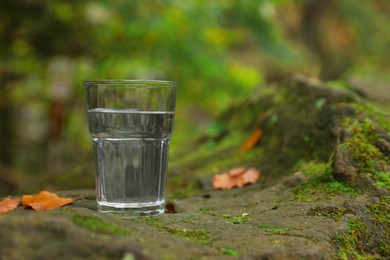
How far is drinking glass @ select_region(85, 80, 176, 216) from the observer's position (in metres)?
2.22

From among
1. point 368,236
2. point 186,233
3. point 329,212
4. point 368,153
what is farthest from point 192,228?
point 368,153

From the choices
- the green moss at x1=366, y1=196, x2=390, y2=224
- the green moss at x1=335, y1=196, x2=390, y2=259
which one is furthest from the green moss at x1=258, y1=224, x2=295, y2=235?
the green moss at x1=366, y1=196, x2=390, y2=224

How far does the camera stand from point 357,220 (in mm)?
2055

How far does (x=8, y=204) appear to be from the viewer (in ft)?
7.38

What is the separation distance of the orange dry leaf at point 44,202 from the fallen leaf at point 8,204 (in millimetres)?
61

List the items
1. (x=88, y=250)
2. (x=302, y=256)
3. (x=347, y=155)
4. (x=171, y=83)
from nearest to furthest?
(x=88, y=250)
(x=302, y=256)
(x=171, y=83)
(x=347, y=155)

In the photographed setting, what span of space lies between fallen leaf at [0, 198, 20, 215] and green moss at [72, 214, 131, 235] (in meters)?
0.71

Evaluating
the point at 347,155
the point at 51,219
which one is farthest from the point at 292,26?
the point at 51,219

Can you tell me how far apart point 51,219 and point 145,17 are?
5.22 m

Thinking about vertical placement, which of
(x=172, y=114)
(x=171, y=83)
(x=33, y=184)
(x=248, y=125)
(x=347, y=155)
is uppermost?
(x=171, y=83)

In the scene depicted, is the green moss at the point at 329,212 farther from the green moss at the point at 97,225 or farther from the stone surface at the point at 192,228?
the green moss at the point at 97,225

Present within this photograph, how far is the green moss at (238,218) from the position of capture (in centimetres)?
207

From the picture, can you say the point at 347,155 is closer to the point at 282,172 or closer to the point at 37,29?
the point at 282,172

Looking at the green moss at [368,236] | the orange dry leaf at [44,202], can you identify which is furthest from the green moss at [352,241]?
the orange dry leaf at [44,202]
